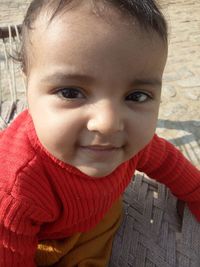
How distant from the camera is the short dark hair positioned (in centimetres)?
74

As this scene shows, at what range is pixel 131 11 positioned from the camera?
2.44 ft

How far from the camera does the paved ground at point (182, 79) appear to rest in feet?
6.70

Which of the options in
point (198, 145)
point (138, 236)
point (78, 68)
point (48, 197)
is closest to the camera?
point (78, 68)

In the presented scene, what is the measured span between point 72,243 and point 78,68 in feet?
1.66

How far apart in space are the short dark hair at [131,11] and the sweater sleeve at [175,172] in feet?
1.53

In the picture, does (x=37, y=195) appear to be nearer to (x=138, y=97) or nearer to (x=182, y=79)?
(x=138, y=97)

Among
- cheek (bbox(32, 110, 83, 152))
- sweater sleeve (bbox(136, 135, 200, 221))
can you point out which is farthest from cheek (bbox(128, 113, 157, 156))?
sweater sleeve (bbox(136, 135, 200, 221))

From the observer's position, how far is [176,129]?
6.85ft

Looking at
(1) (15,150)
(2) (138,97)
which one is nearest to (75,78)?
(2) (138,97)

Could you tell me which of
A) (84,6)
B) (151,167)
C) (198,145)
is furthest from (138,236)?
(198,145)

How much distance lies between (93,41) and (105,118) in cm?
14

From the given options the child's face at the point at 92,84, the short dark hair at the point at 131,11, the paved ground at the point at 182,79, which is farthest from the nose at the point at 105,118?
the paved ground at the point at 182,79

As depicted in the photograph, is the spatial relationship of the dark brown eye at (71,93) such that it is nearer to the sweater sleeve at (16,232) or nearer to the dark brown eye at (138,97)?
the dark brown eye at (138,97)

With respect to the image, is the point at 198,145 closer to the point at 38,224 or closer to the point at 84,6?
the point at 38,224
